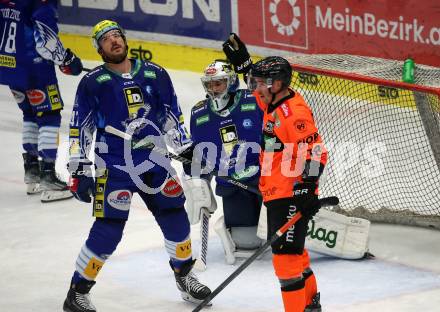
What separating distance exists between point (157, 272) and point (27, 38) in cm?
264

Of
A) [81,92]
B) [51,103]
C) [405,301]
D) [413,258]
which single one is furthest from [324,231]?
[51,103]

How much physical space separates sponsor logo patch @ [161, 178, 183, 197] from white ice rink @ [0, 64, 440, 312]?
686 mm

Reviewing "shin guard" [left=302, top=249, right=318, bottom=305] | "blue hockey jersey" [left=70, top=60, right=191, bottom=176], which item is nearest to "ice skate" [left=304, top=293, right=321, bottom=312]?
"shin guard" [left=302, top=249, right=318, bottom=305]

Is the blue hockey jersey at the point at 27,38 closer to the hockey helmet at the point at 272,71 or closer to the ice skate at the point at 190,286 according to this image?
the ice skate at the point at 190,286

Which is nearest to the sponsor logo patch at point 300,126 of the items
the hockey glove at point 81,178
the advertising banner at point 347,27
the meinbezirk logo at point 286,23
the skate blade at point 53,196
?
the hockey glove at point 81,178

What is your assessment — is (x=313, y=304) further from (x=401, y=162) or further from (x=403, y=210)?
(x=401, y=162)

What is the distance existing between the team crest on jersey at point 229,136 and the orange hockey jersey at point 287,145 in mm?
1401

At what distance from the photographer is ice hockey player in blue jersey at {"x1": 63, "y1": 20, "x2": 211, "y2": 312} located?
6.46 metres

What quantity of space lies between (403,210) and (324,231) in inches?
36.9

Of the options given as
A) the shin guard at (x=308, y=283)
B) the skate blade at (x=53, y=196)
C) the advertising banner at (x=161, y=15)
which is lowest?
the shin guard at (x=308, y=283)

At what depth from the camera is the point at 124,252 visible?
787 cm

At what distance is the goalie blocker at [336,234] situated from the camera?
24.0 ft

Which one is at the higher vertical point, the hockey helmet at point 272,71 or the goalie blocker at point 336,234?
the hockey helmet at point 272,71

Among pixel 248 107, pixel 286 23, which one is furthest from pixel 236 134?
pixel 286 23
